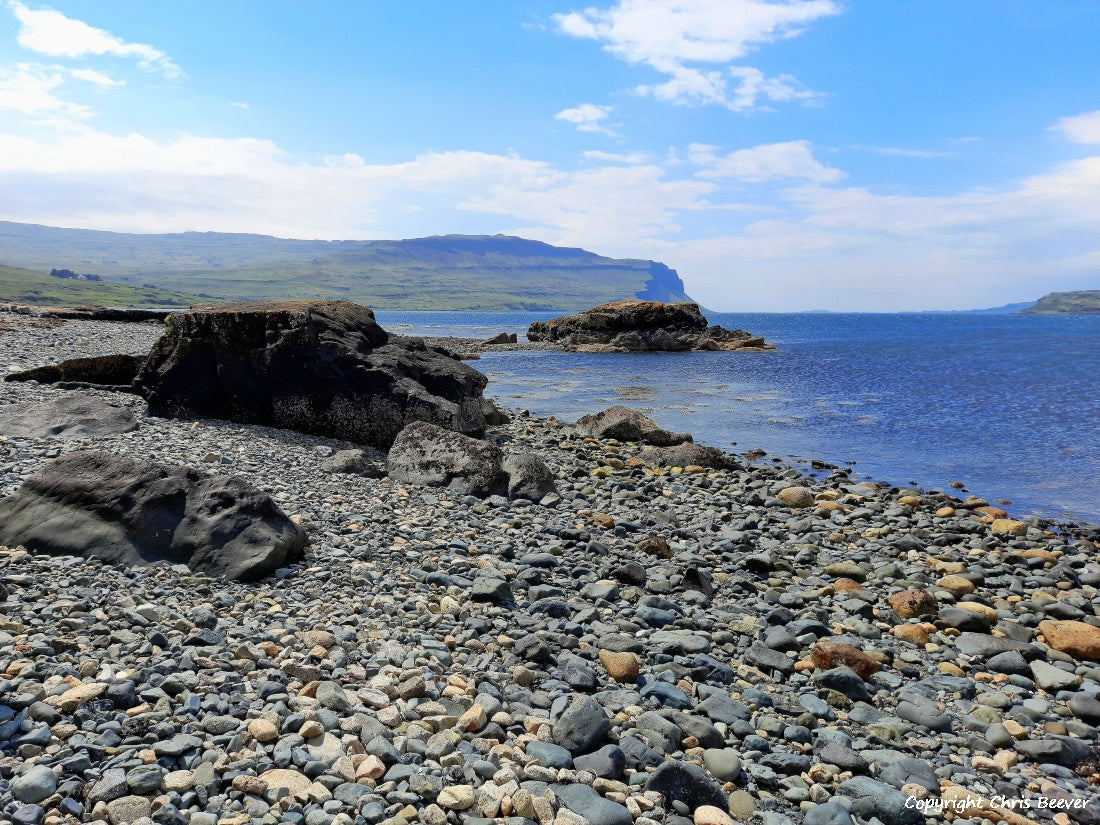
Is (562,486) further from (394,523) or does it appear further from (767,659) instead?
(767,659)

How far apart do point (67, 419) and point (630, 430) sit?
14.3 meters

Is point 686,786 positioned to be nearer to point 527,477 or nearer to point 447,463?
point 527,477

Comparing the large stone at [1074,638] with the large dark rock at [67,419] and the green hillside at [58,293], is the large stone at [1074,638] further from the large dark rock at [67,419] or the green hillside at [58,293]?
the green hillside at [58,293]

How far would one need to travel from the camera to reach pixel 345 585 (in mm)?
7828

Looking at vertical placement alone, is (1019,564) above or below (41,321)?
below

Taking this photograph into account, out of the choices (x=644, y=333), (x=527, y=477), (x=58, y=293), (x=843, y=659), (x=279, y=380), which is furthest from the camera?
(x=58, y=293)

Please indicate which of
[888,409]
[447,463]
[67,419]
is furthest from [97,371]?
[888,409]

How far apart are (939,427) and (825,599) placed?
21.2 meters

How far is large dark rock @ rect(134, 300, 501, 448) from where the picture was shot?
1582 centimetres

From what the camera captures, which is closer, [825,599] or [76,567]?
[76,567]

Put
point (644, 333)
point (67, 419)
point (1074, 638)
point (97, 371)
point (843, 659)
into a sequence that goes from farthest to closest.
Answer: point (644, 333) → point (97, 371) → point (67, 419) → point (1074, 638) → point (843, 659)

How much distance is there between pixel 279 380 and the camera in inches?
628

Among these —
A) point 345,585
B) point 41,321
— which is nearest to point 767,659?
point 345,585

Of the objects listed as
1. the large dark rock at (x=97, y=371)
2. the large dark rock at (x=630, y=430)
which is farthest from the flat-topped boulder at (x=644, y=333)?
the large dark rock at (x=97, y=371)
